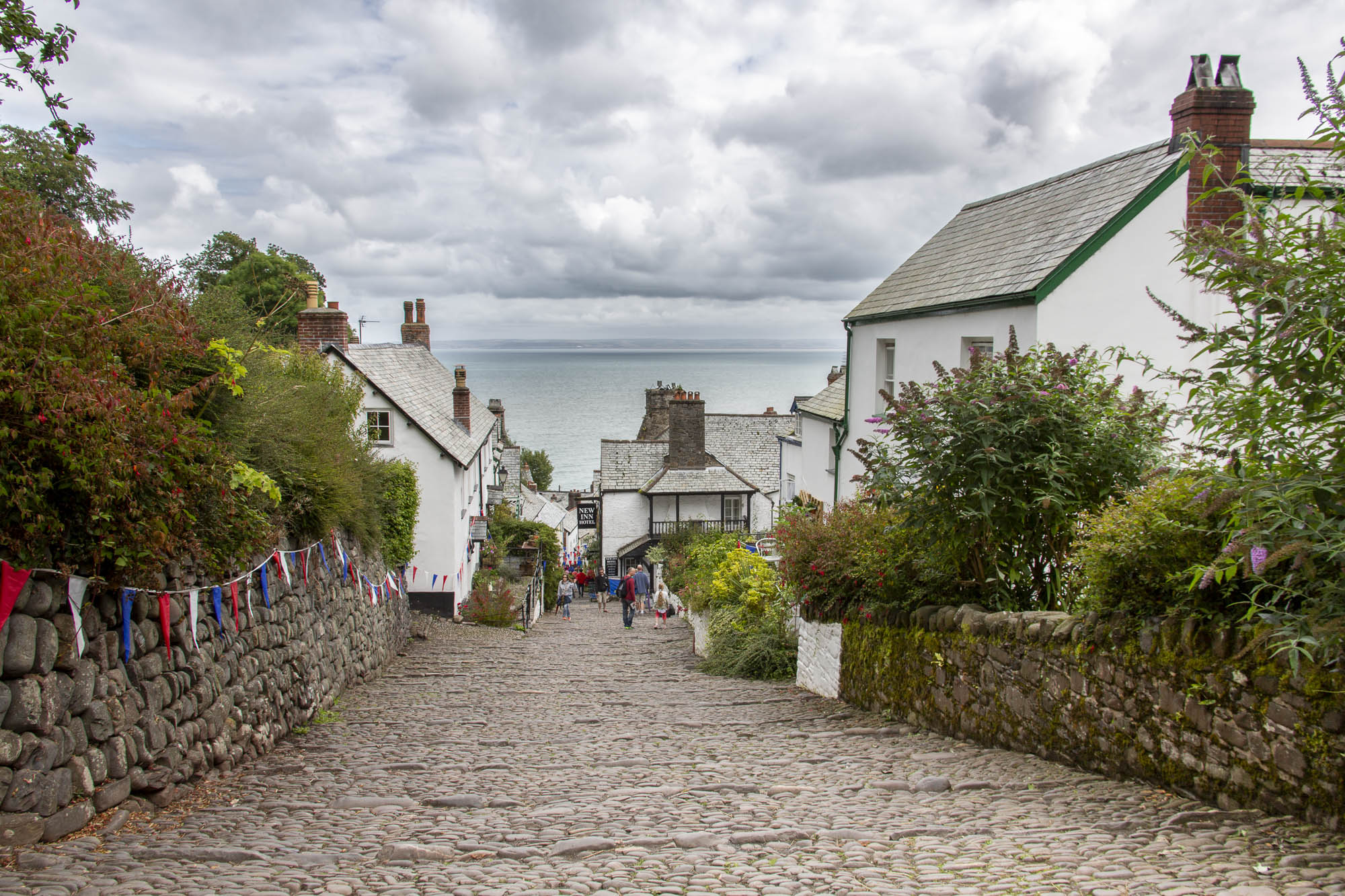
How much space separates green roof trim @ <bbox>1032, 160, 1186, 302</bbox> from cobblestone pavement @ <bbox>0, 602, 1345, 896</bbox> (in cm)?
635

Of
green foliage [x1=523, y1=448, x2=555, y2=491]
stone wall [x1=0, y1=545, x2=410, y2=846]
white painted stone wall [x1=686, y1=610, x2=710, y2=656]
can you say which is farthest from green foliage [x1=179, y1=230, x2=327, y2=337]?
green foliage [x1=523, y1=448, x2=555, y2=491]

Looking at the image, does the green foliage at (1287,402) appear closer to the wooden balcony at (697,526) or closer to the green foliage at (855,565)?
the green foliage at (855,565)

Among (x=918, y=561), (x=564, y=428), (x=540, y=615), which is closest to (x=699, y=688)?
(x=918, y=561)

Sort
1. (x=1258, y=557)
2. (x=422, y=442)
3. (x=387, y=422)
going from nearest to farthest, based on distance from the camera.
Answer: (x=1258, y=557)
(x=387, y=422)
(x=422, y=442)

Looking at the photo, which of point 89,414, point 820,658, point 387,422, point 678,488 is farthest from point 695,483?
point 89,414

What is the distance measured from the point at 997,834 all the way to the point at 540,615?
101 feet

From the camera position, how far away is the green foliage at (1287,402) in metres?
4.65

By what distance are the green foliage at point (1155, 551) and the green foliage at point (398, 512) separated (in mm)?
13707

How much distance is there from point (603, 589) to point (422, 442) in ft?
50.4

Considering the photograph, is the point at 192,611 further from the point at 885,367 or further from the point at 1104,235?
the point at 885,367

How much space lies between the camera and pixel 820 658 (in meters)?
12.5

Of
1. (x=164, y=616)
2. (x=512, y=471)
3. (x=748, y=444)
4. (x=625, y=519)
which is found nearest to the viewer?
(x=164, y=616)

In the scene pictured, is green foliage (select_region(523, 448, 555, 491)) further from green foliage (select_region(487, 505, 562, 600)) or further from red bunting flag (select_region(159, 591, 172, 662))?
red bunting flag (select_region(159, 591, 172, 662))

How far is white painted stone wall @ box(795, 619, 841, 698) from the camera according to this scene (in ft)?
39.1
